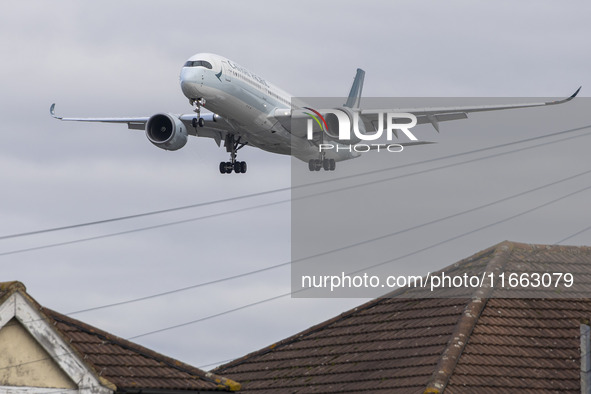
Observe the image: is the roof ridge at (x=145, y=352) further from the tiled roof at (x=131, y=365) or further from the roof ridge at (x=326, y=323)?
the roof ridge at (x=326, y=323)

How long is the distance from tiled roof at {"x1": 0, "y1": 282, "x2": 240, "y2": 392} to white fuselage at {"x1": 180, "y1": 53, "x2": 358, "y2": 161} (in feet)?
90.7

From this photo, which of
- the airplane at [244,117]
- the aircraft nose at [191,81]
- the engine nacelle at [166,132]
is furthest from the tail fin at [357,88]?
the aircraft nose at [191,81]

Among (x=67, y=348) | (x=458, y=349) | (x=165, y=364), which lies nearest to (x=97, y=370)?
(x=67, y=348)

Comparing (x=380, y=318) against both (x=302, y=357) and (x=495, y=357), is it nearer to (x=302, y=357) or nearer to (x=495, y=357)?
(x=302, y=357)

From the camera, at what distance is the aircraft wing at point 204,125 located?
51.2 meters

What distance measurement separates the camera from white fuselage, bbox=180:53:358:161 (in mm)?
46188

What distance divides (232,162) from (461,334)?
96.1ft

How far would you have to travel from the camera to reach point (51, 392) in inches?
642

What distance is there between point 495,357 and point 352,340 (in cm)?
428

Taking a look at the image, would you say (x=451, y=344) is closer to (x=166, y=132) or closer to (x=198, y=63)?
(x=198, y=63)

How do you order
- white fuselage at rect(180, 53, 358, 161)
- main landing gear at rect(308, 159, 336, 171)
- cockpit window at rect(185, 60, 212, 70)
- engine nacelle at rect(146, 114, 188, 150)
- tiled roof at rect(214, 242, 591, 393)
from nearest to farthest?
1. tiled roof at rect(214, 242, 591, 393)
2. white fuselage at rect(180, 53, 358, 161)
3. cockpit window at rect(185, 60, 212, 70)
4. engine nacelle at rect(146, 114, 188, 150)
5. main landing gear at rect(308, 159, 336, 171)

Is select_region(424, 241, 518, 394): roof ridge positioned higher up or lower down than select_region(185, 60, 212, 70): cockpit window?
lower down

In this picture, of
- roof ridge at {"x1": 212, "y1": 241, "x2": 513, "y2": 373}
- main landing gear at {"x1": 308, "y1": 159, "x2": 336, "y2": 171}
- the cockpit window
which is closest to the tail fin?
main landing gear at {"x1": 308, "y1": 159, "x2": 336, "y2": 171}

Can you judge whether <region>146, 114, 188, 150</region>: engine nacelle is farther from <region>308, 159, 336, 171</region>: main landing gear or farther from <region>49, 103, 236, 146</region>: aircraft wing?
<region>308, 159, 336, 171</region>: main landing gear
